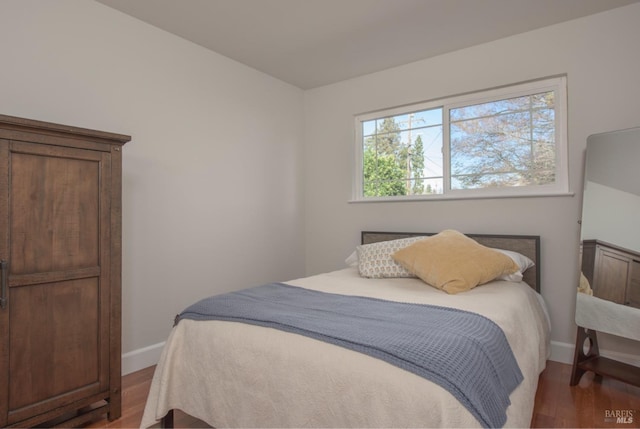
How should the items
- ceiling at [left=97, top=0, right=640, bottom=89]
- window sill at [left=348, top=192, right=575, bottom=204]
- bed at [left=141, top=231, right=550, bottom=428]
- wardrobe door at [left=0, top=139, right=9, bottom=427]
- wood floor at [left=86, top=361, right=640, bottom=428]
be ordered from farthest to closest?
window sill at [left=348, top=192, right=575, bottom=204] < ceiling at [left=97, top=0, right=640, bottom=89] < wood floor at [left=86, top=361, right=640, bottom=428] < wardrobe door at [left=0, top=139, right=9, bottom=427] < bed at [left=141, top=231, right=550, bottom=428]

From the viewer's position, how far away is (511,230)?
9.43ft

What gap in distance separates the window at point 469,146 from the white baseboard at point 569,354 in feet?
3.63

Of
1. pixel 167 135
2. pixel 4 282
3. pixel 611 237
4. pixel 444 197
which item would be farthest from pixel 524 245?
pixel 4 282

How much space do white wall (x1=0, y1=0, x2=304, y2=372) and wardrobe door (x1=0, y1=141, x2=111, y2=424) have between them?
0.63m

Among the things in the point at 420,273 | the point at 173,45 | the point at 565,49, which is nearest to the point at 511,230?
the point at 420,273

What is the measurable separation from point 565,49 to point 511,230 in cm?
134

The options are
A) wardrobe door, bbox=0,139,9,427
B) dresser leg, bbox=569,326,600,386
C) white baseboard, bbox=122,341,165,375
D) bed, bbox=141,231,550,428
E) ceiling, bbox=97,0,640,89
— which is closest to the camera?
bed, bbox=141,231,550,428

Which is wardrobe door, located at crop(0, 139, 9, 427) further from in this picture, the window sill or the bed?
the window sill

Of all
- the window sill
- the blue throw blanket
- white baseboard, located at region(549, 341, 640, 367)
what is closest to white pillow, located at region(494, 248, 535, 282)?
the window sill

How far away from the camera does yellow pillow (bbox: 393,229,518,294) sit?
217 centimetres

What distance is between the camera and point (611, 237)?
2.30 meters

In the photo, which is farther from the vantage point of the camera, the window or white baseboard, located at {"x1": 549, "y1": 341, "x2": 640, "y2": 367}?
the window

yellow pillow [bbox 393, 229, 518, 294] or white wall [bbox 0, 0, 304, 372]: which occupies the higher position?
white wall [bbox 0, 0, 304, 372]

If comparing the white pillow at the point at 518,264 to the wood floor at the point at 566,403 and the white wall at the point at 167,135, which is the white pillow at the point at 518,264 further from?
the white wall at the point at 167,135
